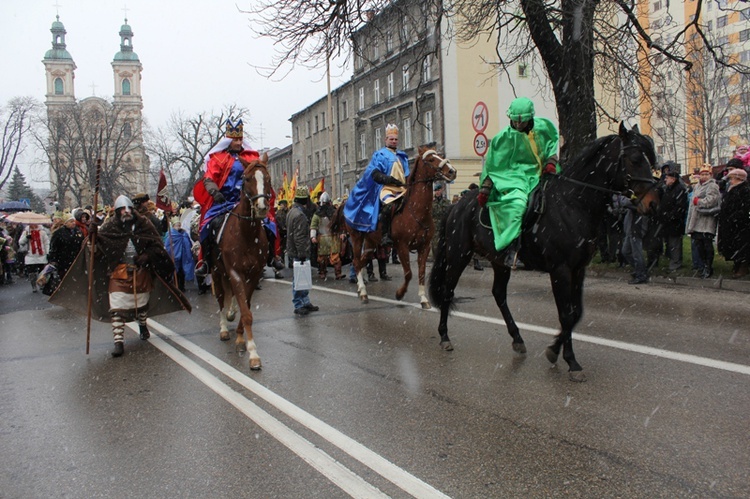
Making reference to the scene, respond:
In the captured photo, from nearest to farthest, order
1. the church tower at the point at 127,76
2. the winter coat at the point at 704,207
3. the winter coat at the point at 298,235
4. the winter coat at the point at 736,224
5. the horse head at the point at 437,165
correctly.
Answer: the horse head at the point at 437,165 → the winter coat at the point at 298,235 → the winter coat at the point at 736,224 → the winter coat at the point at 704,207 → the church tower at the point at 127,76

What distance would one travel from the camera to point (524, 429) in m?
4.19

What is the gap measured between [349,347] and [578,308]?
8.56 ft

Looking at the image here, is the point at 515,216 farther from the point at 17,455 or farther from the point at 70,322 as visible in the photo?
the point at 70,322

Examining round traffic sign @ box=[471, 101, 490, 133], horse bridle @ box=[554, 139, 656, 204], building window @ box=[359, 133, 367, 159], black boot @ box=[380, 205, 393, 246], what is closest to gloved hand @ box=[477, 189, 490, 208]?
horse bridle @ box=[554, 139, 656, 204]

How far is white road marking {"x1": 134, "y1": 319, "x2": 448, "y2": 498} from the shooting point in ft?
11.2

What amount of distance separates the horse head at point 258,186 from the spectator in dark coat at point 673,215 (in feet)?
26.9

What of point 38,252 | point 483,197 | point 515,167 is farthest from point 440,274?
point 38,252

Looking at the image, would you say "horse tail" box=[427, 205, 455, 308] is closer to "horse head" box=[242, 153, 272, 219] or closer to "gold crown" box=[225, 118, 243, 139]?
"horse head" box=[242, 153, 272, 219]

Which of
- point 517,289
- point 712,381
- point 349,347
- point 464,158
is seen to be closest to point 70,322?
point 349,347

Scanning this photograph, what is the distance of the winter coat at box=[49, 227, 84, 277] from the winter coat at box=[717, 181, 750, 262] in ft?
37.8

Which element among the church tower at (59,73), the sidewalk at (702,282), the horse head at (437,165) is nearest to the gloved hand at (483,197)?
the horse head at (437,165)

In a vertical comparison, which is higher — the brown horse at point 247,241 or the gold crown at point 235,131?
the gold crown at point 235,131

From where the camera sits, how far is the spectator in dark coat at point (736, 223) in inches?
408

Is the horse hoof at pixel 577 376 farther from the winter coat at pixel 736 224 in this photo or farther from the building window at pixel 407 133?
the building window at pixel 407 133
